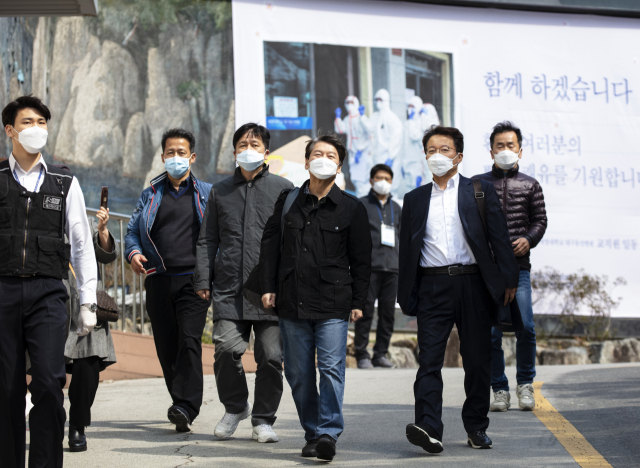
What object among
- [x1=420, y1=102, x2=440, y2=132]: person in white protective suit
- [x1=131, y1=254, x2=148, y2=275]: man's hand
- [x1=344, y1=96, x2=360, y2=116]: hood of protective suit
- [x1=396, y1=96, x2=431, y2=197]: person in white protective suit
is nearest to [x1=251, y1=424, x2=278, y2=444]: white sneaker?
[x1=131, y1=254, x2=148, y2=275]: man's hand

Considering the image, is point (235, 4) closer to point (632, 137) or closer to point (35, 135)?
point (632, 137)

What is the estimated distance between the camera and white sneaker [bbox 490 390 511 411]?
6.66 metres

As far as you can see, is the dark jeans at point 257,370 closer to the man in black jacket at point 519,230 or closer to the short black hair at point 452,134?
the short black hair at point 452,134

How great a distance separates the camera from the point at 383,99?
1414cm

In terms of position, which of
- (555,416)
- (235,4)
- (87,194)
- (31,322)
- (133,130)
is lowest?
(555,416)

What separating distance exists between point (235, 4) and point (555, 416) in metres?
9.48

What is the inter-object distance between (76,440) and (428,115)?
10.1m

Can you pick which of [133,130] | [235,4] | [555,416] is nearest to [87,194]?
[133,130]

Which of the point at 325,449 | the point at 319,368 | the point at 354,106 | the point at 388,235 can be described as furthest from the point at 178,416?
the point at 354,106

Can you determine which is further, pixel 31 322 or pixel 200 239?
pixel 200 239

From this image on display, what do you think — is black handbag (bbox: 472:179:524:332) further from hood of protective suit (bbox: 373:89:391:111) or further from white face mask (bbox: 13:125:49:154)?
hood of protective suit (bbox: 373:89:391:111)

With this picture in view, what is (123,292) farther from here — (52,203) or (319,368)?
(52,203)

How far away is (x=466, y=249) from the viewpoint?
5301 millimetres

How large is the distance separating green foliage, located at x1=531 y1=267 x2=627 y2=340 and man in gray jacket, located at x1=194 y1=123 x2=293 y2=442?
29.2 ft
